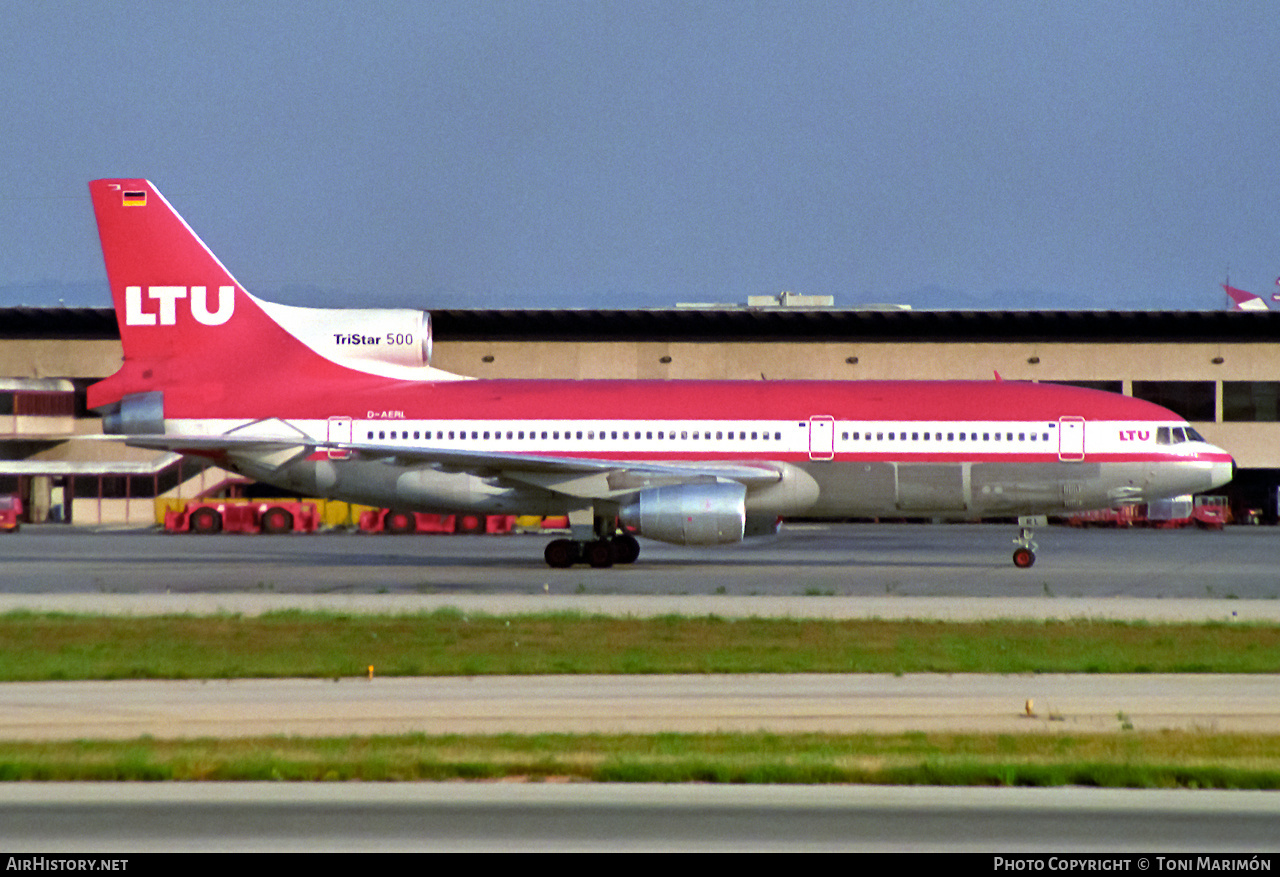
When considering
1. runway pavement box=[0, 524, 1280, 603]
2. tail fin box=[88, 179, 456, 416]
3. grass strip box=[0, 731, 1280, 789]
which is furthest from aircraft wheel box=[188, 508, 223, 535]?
grass strip box=[0, 731, 1280, 789]

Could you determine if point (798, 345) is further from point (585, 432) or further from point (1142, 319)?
point (585, 432)

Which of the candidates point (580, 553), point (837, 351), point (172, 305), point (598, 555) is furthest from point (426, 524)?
point (837, 351)

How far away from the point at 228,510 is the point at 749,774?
148ft

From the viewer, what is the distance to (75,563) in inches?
1358

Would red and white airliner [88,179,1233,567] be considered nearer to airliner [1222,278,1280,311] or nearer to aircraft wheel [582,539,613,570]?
aircraft wheel [582,539,613,570]

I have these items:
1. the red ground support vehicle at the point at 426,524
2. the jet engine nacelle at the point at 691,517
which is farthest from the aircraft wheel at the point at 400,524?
the jet engine nacelle at the point at 691,517

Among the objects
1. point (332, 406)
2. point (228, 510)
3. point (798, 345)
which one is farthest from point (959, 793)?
point (798, 345)

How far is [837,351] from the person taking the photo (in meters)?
65.0

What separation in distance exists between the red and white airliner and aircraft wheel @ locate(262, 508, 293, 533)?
60.7ft

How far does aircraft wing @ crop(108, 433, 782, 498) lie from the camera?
104ft

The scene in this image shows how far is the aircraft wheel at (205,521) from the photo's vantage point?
172 ft
